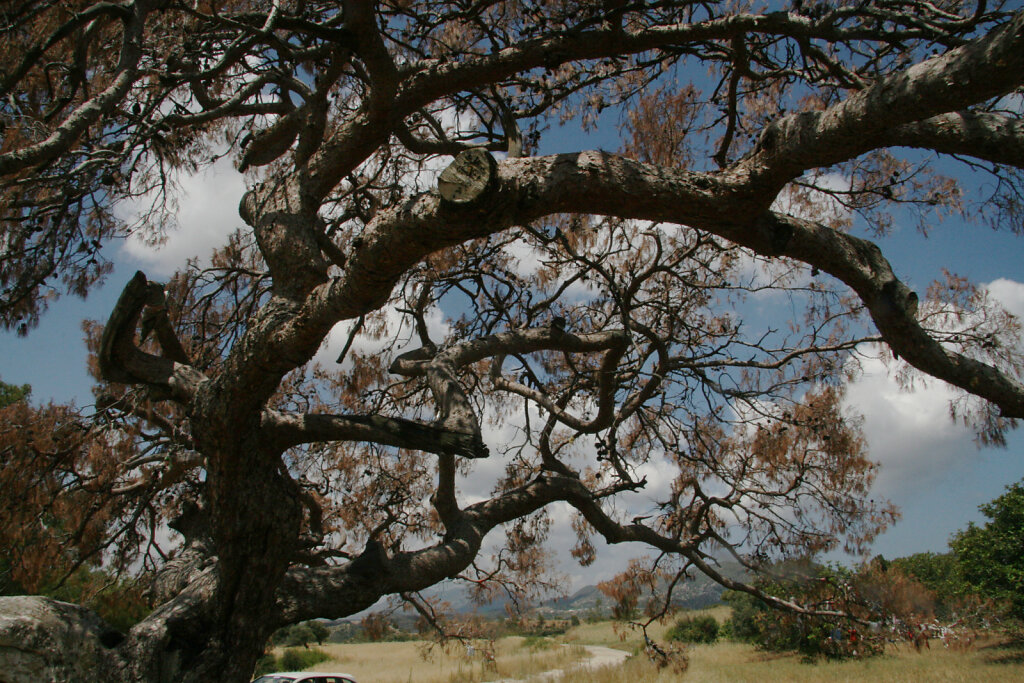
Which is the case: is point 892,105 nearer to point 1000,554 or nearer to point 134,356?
point 134,356

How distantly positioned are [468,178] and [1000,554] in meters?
14.0

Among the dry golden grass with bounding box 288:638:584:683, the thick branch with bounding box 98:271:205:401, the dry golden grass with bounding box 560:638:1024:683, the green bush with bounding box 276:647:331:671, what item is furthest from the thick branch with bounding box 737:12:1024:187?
the green bush with bounding box 276:647:331:671

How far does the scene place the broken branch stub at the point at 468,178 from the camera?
165 centimetres

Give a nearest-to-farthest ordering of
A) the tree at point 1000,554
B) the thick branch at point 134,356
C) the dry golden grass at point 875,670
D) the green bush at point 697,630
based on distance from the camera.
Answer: the thick branch at point 134,356, the dry golden grass at point 875,670, the tree at point 1000,554, the green bush at point 697,630

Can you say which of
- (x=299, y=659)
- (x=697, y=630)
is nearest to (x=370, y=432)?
(x=299, y=659)

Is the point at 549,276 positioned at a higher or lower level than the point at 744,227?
higher

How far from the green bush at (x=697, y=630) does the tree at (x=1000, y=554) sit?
31.2 ft

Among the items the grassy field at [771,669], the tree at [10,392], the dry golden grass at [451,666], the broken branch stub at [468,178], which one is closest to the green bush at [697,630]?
the dry golden grass at [451,666]

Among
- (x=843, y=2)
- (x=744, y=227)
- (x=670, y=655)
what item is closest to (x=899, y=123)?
(x=744, y=227)

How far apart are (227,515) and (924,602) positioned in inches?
670

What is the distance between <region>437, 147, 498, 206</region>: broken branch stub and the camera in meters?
1.65

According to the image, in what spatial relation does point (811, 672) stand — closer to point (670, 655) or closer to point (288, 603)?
point (670, 655)

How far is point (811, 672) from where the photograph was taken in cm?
959

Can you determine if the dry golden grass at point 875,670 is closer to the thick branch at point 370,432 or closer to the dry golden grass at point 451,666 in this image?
the dry golden grass at point 451,666
